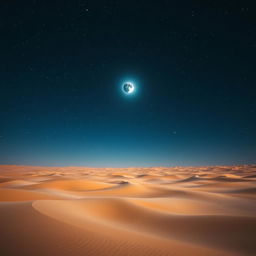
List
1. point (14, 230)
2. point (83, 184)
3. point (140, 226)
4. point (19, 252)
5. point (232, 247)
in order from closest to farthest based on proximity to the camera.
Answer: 1. point (19, 252)
2. point (14, 230)
3. point (232, 247)
4. point (140, 226)
5. point (83, 184)

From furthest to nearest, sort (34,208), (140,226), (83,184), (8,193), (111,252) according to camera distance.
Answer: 1. (83,184)
2. (8,193)
3. (140,226)
4. (34,208)
5. (111,252)

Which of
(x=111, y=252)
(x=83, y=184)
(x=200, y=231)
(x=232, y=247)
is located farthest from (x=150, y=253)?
(x=83, y=184)

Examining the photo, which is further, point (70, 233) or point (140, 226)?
point (140, 226)

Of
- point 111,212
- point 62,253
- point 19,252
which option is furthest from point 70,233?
point 111,212

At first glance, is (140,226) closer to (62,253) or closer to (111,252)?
(111,252)

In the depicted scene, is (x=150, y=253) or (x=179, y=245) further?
(x=179, y=245)

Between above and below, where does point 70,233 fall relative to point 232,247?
above

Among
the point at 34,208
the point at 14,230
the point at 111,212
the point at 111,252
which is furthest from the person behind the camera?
the point at 111,212

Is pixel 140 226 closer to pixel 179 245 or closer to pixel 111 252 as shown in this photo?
pixel 179 245

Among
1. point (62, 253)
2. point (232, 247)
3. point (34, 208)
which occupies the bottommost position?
point (232, 247)
